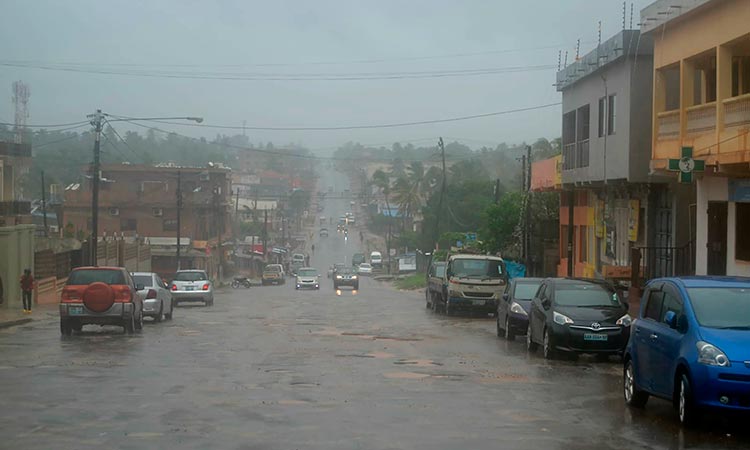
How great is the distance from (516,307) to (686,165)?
5332 millimetres

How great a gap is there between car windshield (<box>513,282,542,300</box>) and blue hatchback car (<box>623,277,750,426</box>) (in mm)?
11824

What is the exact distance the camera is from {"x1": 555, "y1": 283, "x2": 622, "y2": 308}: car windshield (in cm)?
2127

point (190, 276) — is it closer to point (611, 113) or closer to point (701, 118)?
point (611, 113)

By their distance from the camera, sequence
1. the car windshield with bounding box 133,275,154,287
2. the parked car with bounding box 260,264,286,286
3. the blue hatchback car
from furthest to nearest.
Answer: the parked car with bounding box 260,264,286,286
the car windshield with bounding box 133,275,154,287
the blue hatchback car

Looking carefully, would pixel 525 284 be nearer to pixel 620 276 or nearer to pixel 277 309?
pixel 620 276

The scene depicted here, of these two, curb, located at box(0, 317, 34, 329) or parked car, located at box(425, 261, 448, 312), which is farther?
parked car, located at box(425, 261, 448, 312)

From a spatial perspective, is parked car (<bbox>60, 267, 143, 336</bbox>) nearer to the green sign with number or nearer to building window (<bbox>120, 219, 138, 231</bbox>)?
the green sign with number

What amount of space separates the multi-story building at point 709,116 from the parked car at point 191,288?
2189 centimetres

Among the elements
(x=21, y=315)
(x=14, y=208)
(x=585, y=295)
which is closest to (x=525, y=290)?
(x=585, y=295)

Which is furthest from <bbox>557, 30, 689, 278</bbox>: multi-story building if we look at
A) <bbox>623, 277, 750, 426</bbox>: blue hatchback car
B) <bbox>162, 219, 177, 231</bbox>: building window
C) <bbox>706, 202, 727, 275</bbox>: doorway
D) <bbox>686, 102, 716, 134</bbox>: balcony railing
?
<bbox>162, 219, 177, 231</bbox>: building window

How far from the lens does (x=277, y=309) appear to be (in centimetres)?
4044

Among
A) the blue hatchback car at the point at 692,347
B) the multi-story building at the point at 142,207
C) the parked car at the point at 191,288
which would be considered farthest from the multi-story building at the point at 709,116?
the multi-story building at the point at 142,207

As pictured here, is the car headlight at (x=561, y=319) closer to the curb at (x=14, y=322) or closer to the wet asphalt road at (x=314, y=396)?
the wet asphalt road at (x=314, y=396)

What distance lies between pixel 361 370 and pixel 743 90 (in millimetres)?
13093
